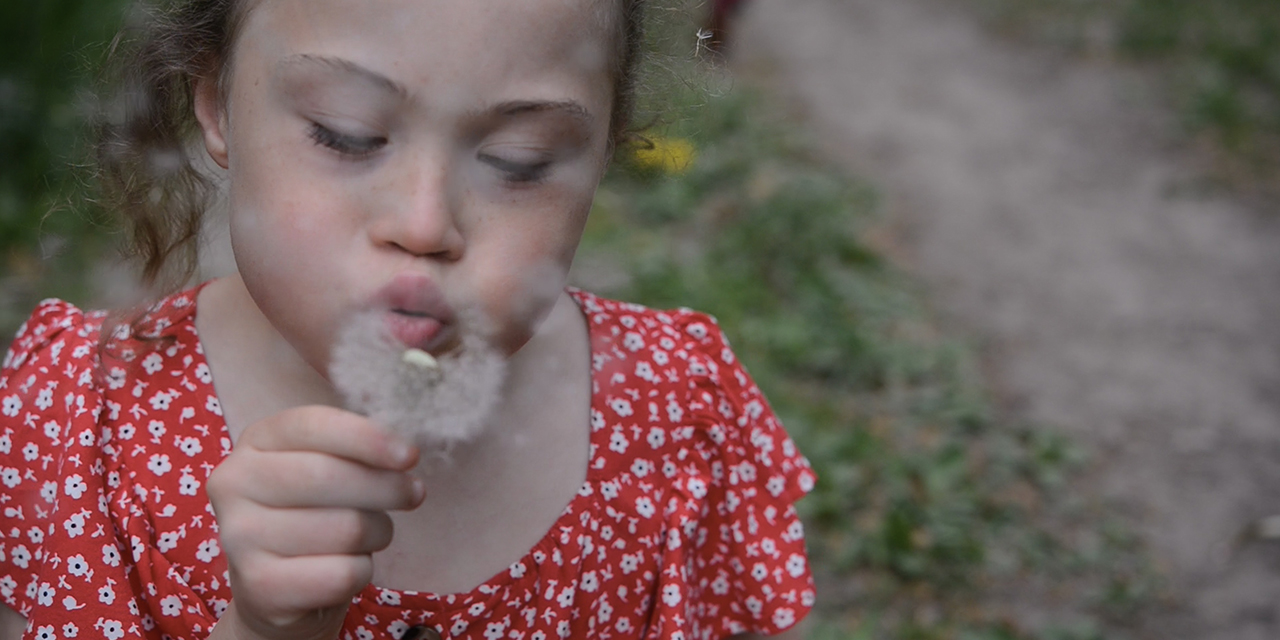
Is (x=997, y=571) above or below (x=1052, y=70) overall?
below

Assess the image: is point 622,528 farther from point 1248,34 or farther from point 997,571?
point 1248,34

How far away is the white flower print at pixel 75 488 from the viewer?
3.87 feet

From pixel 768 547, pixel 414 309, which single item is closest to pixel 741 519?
pixel 768 547

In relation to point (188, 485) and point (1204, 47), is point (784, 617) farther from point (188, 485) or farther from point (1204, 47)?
point (1204, 47)

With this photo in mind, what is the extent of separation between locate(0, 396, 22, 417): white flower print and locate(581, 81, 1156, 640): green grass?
86 centimetres

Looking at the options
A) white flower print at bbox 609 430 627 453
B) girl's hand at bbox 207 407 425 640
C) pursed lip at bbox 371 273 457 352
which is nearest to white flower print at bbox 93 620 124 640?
girl's hand at bbox 207 407 425 640

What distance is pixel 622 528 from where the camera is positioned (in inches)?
54.1

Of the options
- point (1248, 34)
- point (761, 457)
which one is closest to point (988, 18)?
point (1248, 34)

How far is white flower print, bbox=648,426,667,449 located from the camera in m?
1.44

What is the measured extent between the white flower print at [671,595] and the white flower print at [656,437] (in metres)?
0.18

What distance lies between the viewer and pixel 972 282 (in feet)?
14.6

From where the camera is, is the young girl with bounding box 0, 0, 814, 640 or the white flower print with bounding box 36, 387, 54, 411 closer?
the young girl with bounding box 0, 0, 814, 640

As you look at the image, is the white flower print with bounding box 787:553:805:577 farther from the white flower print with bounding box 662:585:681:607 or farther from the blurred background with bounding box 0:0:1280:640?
the blurred background with bounding box 0:0:1280:640

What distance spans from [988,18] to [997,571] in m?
Result: 5.65
